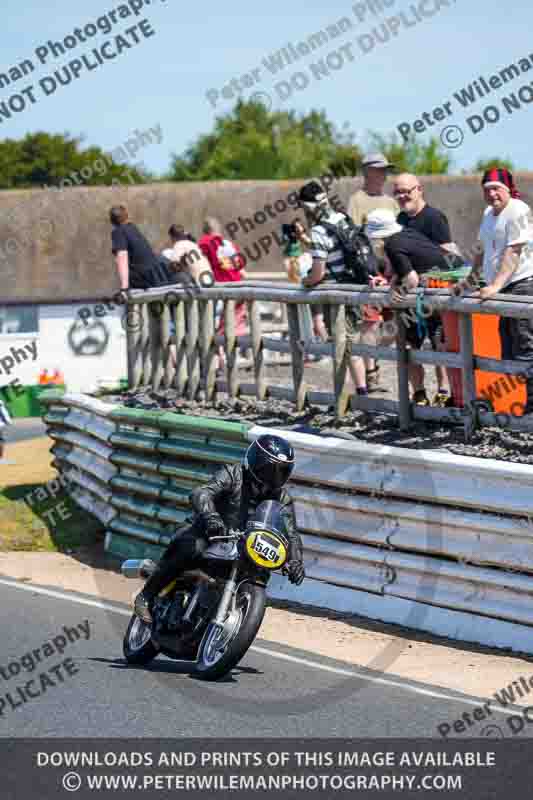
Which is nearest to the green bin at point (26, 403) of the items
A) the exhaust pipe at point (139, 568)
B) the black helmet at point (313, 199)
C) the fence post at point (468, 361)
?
the black helmet at point (313, 199)

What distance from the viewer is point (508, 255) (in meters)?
10.2

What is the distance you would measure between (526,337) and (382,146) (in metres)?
73.3

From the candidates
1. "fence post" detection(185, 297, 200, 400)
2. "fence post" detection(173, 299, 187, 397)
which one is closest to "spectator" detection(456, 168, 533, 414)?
"fence post" detection(185, 297, 200, 400)

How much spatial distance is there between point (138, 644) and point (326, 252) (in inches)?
175

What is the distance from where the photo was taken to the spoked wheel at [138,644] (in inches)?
349

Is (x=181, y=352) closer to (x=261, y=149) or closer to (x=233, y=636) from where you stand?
(x=233, y=636)

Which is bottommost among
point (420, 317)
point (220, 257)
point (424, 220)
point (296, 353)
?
point (296, 353)

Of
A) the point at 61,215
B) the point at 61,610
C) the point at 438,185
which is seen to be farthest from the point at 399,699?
the point at 61,215

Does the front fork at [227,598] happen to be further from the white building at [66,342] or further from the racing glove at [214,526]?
the white building at [66,342]

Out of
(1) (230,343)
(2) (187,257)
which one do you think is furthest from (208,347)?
(2) (187,257)

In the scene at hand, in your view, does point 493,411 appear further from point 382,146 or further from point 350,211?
point 382,146

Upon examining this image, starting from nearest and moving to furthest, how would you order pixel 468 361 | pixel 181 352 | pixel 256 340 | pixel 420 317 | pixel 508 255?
pixel 508 255 → pixel 468 361 → pixel 420 317 → pixel 256 340 → pixel 181 352

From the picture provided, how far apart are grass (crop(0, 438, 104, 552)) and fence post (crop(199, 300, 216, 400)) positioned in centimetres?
197

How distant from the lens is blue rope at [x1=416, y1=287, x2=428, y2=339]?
11008 mm
